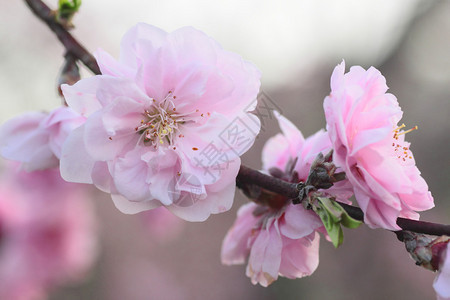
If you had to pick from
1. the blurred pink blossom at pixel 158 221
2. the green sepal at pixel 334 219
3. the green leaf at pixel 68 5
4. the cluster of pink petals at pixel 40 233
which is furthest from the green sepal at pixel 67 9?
the blurred pink blossom at pixel 158 221

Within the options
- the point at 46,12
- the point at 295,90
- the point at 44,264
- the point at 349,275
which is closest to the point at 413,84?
the point at 295,90

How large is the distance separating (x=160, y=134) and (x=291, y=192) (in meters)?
0.25

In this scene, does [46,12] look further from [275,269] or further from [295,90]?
[295,90]

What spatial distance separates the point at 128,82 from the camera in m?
0.69

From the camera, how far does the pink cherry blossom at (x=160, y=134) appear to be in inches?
27.4

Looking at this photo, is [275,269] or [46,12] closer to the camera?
[275,269]

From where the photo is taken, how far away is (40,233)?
7.02 ft

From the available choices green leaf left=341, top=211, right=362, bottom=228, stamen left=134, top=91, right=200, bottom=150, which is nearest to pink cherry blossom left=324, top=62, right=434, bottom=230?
green leaf left=341, top=211, right=362, bottom=228

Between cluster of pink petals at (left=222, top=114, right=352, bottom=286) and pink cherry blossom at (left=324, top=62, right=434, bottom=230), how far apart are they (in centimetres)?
6

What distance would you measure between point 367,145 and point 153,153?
355mm

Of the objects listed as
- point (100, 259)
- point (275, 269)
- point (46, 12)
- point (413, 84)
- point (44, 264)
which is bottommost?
point (100, 259)

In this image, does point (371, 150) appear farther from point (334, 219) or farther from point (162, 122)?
point (162, 122)

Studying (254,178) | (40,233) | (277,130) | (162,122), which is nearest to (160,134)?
(162,122)

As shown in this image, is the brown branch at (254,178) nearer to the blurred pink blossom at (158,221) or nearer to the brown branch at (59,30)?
the brown branch at (59,30)
